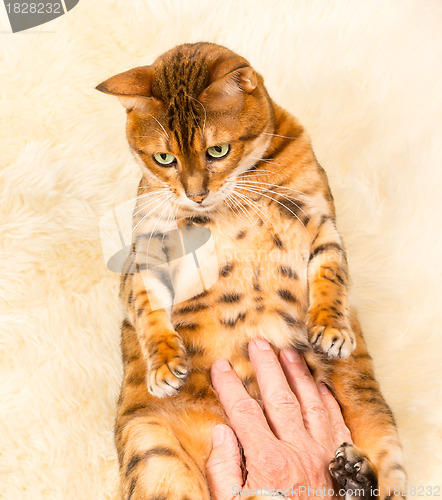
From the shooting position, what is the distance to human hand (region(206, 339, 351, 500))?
3.02 feet

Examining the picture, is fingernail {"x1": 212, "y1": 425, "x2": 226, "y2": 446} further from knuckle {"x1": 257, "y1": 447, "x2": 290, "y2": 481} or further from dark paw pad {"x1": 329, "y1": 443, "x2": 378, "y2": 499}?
dark paw pad {"x1": 329, "y1": 443, "x2": 378, "y2": 499}

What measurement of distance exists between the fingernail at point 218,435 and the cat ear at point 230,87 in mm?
592

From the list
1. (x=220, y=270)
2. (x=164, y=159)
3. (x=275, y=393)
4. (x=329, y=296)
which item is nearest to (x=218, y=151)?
(x=164, y=159)

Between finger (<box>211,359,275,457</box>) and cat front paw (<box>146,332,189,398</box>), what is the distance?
93 mm

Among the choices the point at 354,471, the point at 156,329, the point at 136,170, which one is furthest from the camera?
the point at 136,170

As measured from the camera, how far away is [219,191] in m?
0.96

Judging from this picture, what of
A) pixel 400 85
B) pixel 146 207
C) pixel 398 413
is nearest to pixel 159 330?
pixel 146 207

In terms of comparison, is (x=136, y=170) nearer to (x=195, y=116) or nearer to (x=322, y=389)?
(x=195, y=116)

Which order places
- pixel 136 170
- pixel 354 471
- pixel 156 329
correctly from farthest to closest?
1. pixel 136 170
2. pixel 156 329
3. pixel 354 471

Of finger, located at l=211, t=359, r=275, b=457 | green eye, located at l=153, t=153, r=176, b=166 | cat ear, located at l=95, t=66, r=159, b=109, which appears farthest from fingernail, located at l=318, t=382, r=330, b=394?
cat ear, located at l=95, t=66, r=159, b=109

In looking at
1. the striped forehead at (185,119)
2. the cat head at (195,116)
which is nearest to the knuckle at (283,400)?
the cat head at (195,116)

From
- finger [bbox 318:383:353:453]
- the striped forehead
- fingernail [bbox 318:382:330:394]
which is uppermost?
the striped forehead

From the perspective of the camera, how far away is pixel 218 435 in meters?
0.98

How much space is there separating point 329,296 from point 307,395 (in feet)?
0.67
